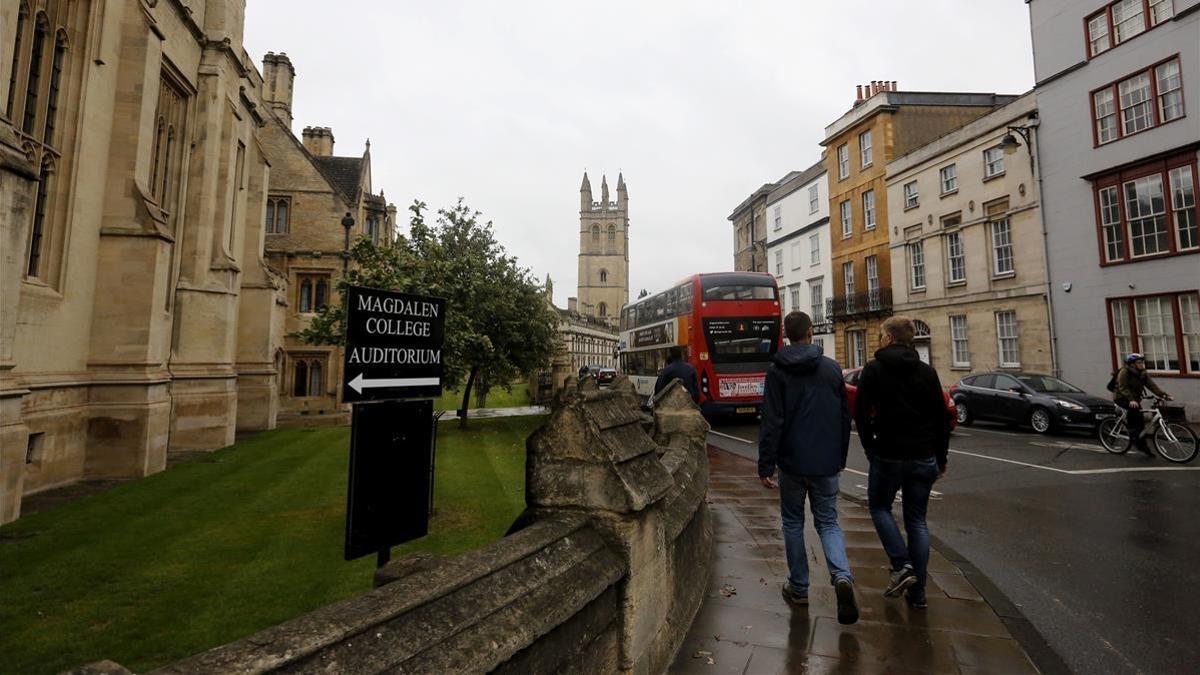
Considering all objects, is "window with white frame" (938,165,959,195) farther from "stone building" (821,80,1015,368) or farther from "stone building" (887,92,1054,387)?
"stone building" (821,80,1015,368)

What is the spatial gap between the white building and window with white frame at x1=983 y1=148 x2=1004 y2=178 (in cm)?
1011

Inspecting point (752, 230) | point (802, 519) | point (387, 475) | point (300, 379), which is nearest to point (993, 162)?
point (752, 230)

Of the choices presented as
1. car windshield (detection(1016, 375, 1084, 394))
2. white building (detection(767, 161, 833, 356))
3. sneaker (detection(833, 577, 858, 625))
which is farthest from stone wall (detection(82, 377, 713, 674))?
white building (detection(767, 161, 833, 356))

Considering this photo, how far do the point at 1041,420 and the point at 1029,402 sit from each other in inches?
20.1

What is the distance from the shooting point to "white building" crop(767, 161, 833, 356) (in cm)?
3070

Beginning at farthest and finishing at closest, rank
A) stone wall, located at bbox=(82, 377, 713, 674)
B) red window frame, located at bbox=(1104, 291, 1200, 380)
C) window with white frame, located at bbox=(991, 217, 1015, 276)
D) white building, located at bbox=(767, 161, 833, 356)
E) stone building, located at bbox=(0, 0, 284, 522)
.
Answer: white building, located at bbox=(767, 161, 833, 356) → window with white frame, located at bbox=(991, 217, 1015, 276) → red window frame, located at bbox=(1104, 291, 1200, 380) → stone building, located at bbox=(0, 0, 284, 522) → stone wall, located at bbox=(82, 377, 713, 674)

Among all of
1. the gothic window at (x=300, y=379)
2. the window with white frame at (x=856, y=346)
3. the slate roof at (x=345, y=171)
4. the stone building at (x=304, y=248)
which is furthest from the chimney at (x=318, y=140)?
the window with white frame at (x=856, y=346)

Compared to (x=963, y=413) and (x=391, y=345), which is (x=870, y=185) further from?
(x=391, y=345)

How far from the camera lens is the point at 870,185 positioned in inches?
1061

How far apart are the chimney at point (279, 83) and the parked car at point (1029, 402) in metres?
31.4

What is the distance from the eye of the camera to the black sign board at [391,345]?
2934 mm

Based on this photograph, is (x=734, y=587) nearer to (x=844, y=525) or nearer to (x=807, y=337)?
(x=807, y=337)

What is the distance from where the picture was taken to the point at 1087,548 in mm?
5164

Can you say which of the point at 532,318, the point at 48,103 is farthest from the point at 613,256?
the point at 48,103
